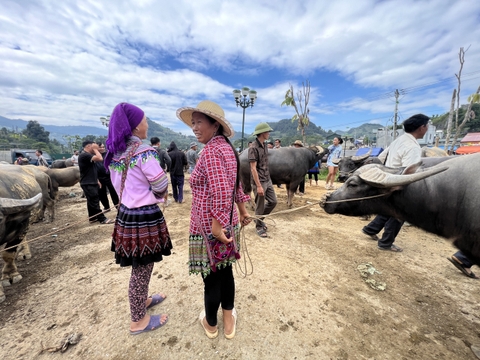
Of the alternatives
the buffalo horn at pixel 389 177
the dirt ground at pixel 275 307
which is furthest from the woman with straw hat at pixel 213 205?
the buffalo horn at pixel 389 177

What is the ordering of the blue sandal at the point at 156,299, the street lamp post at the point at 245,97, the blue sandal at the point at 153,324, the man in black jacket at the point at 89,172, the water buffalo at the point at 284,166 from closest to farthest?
the blue sandal at the point at 153,324 < the blue sandal at the point at 156,299 < the man in black jacket at the point at 89,172 < the water buffalo at the point at 284,166 < the street lamp post at the point at 245,97

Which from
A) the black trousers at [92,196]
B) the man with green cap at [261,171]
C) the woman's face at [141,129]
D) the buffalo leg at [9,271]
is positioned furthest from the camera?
the black trousers at [92,196]

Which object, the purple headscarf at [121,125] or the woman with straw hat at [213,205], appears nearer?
the woman with straw hat at [213,205]

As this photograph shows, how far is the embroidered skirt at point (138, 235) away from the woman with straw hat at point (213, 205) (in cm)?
35

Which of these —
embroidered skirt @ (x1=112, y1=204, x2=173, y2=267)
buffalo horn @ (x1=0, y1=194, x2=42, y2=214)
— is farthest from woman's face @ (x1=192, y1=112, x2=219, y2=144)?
buffalo horn @ (x1=0, y1=194, x2=42, y2=214)

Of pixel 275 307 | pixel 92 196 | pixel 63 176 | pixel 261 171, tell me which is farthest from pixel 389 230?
pixel 63 176

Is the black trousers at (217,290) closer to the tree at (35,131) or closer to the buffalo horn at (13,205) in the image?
the buffalo horn at (13,205)

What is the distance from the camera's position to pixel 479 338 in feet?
7.19

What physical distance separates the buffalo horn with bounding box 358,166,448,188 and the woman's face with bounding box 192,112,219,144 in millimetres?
1659

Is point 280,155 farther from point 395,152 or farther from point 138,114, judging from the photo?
point 138,114

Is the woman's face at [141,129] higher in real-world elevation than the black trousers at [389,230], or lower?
higher

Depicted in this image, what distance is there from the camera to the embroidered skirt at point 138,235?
5.81 ft

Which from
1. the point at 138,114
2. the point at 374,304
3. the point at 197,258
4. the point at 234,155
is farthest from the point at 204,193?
the point at 374,304

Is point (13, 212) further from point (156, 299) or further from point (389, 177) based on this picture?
point (389, 177)
